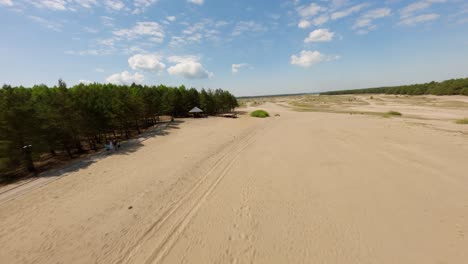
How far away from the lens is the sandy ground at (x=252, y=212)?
621 centimetres

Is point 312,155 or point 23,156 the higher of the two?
point 23,156

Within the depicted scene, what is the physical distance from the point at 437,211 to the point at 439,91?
4906 inches

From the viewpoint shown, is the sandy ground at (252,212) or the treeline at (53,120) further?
the treeline at (53,120)

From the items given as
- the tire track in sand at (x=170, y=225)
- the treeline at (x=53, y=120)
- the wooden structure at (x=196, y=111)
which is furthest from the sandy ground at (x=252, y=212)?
the wooden structure at (x=196, y=111)

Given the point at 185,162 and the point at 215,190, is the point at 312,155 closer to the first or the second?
the point at 215,190

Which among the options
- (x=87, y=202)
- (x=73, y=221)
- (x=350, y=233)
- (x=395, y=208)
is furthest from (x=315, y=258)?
(x=87, y=202)

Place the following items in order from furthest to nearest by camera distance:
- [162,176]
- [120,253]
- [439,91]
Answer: [439,91] < [162,176] < [120,253]

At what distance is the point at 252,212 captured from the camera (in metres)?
8.35

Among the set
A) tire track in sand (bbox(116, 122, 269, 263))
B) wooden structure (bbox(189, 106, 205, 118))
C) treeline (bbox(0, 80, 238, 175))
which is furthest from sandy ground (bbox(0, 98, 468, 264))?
wooden structure (bbox(189, 106, 205, 118))

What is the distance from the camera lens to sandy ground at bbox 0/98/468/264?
6211mm

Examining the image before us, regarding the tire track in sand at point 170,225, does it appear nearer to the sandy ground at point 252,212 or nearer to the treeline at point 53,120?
the sandy ground at point 252,212

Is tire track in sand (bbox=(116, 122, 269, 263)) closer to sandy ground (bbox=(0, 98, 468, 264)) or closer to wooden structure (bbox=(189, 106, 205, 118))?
sandy ground (bbox=(0, 98, 468, 264))

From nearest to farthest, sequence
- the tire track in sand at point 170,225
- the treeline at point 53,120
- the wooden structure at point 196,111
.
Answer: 1. the tire track in sand at point 170,225
2. the treeline at point 53,120
3. the wooden structure at point 196,111

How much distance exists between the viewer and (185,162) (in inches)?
600
